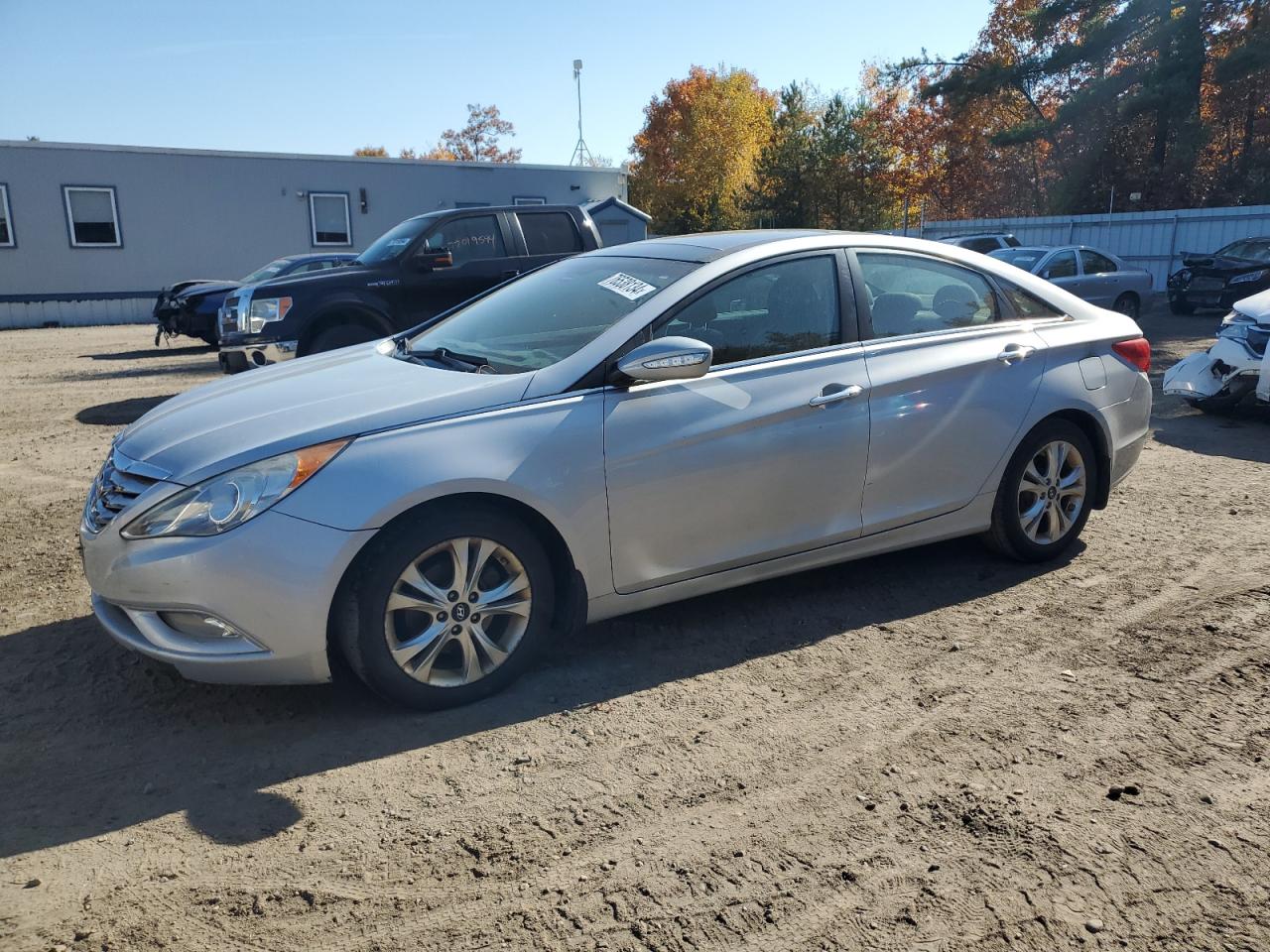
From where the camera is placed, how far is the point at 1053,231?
27.6 meters

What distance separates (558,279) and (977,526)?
236 centimetres

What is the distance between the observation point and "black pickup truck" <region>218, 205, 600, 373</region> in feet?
31.6

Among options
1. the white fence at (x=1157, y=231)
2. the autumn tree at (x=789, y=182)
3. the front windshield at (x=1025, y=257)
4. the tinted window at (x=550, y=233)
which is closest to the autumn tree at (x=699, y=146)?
the autumn tree at (x=789, y=182)

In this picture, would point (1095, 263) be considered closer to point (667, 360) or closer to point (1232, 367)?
point (1232, 367)

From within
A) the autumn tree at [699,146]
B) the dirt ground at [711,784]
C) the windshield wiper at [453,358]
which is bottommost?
the dirt ground at [711,784]

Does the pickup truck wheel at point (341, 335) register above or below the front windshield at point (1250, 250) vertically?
below

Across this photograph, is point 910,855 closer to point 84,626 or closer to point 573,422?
point 573,422

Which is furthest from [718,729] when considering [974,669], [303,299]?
[303,299]

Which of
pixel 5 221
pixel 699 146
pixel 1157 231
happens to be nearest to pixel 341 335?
pixel 5 221

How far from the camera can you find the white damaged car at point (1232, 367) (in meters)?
8.73

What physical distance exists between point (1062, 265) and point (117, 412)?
48.9ft

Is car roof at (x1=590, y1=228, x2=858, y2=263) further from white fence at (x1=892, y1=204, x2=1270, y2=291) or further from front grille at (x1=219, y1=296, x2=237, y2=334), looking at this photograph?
white fence at (x1=892, y1=204, x2=1270, y2=291)

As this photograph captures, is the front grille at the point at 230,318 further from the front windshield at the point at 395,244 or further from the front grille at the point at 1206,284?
the front grille at the point at 1206,284

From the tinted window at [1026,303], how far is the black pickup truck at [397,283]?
237 inches
